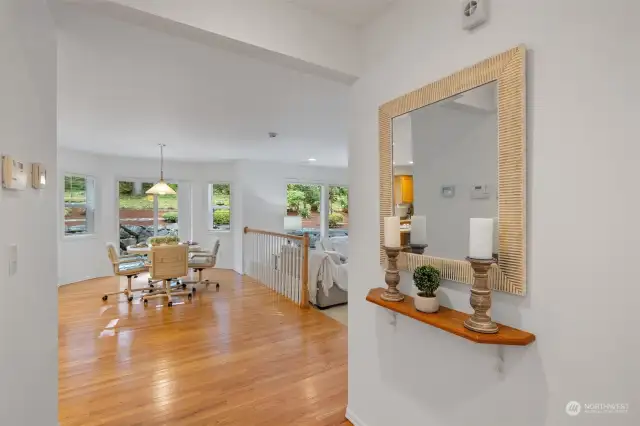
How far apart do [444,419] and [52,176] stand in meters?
2.26

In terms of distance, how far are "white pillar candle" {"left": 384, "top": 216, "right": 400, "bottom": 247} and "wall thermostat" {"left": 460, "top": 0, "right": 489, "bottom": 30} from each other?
0.89m

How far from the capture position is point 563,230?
106 cm

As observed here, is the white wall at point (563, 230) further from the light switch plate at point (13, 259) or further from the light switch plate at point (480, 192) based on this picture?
the light switch plate at point (13, 259)

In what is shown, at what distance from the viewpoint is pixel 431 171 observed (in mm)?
1573

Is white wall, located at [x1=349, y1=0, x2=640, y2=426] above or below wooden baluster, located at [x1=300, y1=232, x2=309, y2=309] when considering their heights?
above

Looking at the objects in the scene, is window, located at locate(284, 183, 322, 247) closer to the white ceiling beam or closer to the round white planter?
the white ceiling beam

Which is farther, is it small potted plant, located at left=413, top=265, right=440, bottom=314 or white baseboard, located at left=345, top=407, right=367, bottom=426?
white baseboard, located at left=345, top=407, right=367, bottom=426

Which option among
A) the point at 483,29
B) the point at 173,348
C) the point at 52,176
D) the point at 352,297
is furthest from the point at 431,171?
the point at 173,348

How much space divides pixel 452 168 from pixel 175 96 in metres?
2.73

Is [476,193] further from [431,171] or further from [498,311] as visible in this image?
[498,311]

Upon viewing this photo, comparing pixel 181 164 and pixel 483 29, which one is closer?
pixel 483 29

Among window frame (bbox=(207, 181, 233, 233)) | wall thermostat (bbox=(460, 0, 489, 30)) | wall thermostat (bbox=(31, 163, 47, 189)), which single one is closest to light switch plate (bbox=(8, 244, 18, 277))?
wall thermostat (bbox=(31, 163, 47, 189))

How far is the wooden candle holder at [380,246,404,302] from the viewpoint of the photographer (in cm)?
161

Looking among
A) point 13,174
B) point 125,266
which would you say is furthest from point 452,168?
point 125,266
